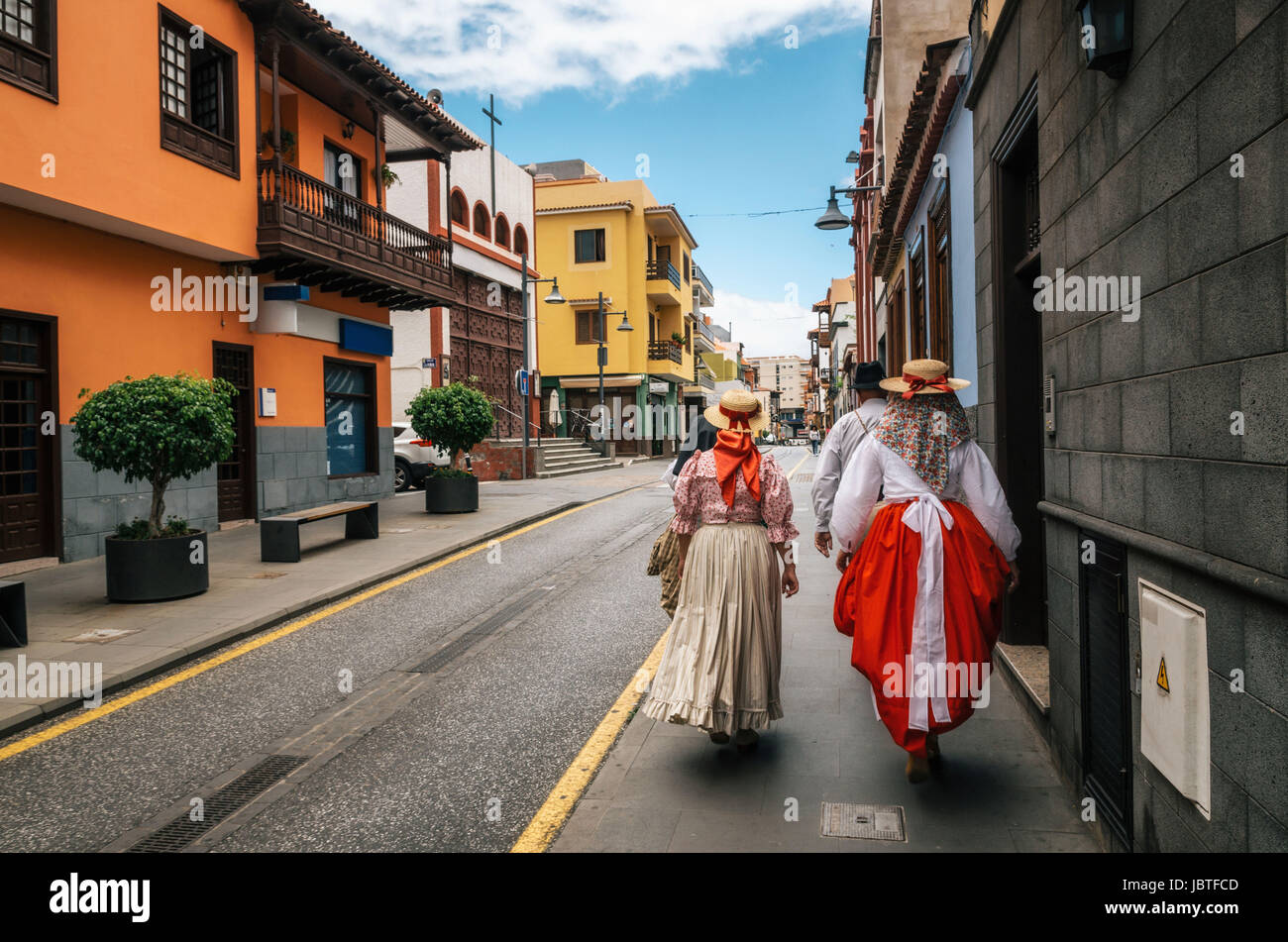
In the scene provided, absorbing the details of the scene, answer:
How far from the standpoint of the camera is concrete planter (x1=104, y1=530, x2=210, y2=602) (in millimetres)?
8539

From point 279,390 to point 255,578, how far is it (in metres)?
6.98

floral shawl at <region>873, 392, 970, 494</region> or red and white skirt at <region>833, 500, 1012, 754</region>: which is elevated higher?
floral shawl at <region>873, 392, 970, 494</region>

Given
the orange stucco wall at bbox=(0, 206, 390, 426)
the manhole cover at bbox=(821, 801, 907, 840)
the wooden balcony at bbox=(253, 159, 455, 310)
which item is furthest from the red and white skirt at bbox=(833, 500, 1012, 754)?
the wooden balcony at bbox=(253, 159, 455, 310)

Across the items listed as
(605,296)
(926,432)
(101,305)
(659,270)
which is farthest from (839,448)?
(659,270)

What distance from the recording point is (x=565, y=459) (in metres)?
30.0

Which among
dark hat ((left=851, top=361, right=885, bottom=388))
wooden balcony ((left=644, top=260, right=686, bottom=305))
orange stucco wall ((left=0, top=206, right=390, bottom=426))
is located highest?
wooden balcony ((left=644, top=260, right=686, bottom=305))

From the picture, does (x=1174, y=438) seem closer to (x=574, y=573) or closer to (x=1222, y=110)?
(x=1222, y=110)

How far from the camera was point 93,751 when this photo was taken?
4.95m

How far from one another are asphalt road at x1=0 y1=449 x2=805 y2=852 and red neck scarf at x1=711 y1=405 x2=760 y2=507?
1581 mm

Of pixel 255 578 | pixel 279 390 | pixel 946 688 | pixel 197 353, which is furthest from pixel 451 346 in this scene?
pixel 946 688

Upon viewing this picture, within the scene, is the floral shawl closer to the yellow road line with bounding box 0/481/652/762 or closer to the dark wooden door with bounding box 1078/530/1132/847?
the dark wooden door with bounding box 1078/530/1132/847

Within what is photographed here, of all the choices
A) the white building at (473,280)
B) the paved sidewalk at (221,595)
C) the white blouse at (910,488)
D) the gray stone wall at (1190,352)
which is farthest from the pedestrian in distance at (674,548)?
the white building at (473,280)

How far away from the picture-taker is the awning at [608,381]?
140 feet
